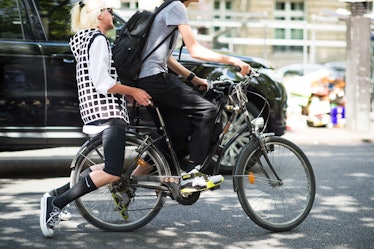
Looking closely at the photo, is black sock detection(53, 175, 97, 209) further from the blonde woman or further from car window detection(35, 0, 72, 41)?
car window detection(35, 0, 72, 41)

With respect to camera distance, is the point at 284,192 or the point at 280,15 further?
the point at 280,15

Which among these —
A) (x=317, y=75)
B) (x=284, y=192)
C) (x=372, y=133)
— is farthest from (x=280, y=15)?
(x=284, y=192)

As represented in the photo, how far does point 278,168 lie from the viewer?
230 inches

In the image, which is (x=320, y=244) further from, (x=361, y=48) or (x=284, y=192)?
(x=361, y=48)

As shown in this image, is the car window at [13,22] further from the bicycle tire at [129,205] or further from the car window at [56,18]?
the bicycle tire at [129,205]

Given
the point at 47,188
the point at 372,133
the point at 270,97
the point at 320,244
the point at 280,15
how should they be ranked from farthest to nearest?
the point at 280,15 → the point at 372,133 → the point at 270,97 → the point at 47,188 → the point at 320,244

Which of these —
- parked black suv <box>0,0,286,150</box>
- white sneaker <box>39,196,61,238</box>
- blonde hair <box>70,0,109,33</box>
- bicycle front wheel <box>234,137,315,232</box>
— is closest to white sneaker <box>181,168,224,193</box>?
bicycle front wheel <box>234,137,315,232</box>

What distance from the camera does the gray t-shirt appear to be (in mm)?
5379

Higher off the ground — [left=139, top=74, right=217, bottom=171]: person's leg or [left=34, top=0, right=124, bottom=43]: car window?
[left=34, top=0, right=124, bottom=43]: car window

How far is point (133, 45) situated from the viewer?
17.8ft

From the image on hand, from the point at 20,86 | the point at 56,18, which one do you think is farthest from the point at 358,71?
the point at 20,86

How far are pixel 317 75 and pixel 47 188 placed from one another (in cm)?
963

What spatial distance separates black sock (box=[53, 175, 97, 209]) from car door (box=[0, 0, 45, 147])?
266cm

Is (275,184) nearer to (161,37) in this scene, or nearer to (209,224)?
(209,224)
